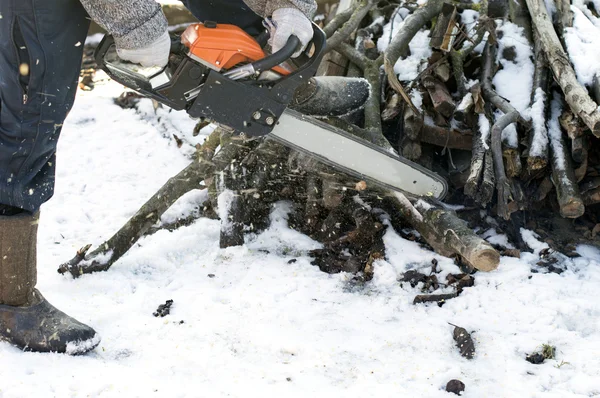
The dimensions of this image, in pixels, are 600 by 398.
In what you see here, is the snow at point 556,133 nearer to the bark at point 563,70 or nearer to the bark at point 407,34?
the bark at point 563,70

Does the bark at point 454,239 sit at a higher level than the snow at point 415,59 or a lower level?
lower

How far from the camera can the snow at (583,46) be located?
3135 millimetres

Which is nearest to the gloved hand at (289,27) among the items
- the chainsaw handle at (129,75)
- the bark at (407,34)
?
the chainsaw handle at (129,75)

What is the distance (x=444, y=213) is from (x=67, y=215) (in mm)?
2099

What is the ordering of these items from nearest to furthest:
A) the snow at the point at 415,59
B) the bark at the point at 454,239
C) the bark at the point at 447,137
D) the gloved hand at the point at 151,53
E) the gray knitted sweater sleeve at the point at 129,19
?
the gray knitted sweater sleeve at the point at 129,19 < the gloved hand at the point at 151,53 < the bark at the point at 454,239 < the bark at the point at 447,137 < the snow at the point at 415,59

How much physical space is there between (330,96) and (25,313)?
5.52 ft

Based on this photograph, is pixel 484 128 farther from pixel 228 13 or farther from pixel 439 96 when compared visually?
pixel 228 13

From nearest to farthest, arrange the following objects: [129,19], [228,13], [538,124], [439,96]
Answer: [129,19]
[228,13]
[538,124]
[439,96]

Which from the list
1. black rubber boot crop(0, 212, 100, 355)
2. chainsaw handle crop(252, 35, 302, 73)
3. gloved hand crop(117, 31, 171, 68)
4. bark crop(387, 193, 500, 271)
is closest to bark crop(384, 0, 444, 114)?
bark crop(387, 193, 500, 271)

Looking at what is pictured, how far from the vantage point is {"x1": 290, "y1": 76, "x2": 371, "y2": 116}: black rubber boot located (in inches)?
113

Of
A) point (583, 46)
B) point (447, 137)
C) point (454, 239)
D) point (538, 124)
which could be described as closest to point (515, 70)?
point (583, 46)

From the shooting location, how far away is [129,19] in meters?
1.92

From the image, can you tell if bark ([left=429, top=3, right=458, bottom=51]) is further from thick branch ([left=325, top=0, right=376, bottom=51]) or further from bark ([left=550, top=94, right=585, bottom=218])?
bark ([left=550, top=94, right=585, bottom=218])

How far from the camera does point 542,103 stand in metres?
3.18
